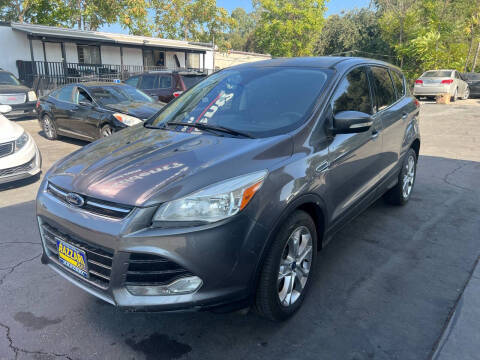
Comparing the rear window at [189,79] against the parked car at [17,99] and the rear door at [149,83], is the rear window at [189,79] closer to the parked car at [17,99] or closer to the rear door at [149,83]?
the rear door at [149,83]

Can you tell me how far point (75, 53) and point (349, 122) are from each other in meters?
22.5

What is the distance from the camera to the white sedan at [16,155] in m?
5.41

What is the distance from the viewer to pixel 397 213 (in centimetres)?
468

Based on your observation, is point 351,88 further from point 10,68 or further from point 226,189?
point 10,68

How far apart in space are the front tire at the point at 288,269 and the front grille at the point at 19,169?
456cm

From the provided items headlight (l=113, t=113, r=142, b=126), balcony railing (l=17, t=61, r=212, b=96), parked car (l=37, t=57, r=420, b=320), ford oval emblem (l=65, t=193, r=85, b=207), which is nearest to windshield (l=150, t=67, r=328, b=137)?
parked car (l=37, t=57, r=420, b=320)

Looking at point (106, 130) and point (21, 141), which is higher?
point (21, 141)

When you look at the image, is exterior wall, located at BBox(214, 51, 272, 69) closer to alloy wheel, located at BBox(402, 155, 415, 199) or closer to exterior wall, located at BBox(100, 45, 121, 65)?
exterior wall, located at BBox(100, 45, 121, 65)

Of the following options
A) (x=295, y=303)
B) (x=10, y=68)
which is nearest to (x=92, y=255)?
(x=295, y=303)

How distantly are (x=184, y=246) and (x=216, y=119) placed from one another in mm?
1370

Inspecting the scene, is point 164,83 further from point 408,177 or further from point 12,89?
point 408,177

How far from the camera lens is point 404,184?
479 centimetres

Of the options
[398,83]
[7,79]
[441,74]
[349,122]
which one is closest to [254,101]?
[349,122]

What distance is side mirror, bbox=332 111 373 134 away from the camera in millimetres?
2883
